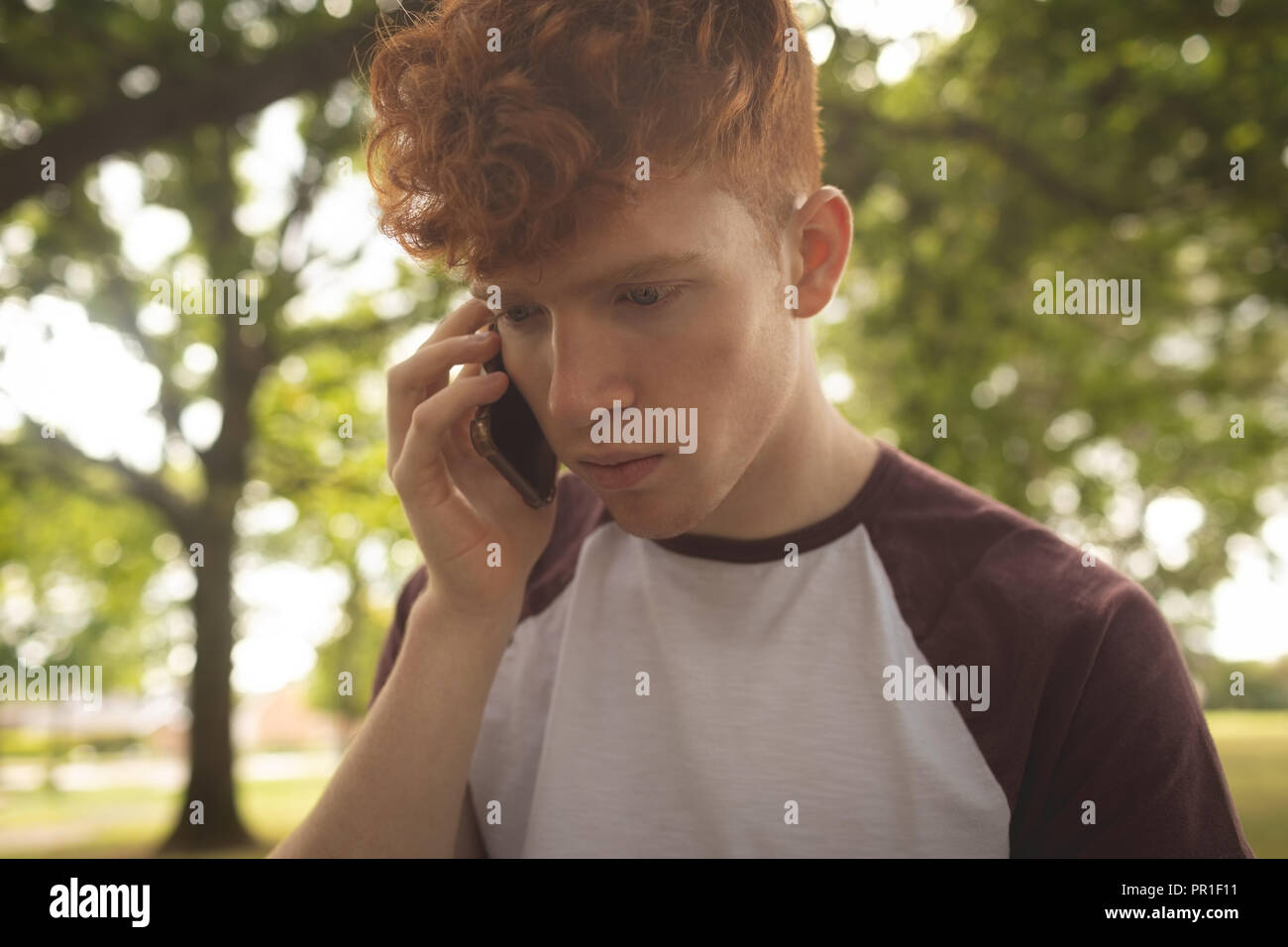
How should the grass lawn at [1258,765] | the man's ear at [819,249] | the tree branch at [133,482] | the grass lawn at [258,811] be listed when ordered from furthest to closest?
the grass lawn at [258,811] < the grass lawn at [1258,765] < the tree branch at [133,482] < the man's ear at [819,249]

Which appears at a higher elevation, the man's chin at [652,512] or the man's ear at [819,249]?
the man's ear at [819,249]

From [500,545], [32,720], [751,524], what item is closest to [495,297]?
[500,545]

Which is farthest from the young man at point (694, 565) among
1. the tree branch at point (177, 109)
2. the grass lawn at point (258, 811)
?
the grass lawn at point (258, 811)

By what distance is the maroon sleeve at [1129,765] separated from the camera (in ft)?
5.71

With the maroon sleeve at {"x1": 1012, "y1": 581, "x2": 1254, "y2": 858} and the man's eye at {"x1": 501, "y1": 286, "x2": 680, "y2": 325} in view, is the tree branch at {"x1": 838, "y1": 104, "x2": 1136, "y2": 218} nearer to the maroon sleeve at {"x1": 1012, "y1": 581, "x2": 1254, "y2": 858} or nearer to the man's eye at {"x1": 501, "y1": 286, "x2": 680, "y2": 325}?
the man's eye at {"x1": 501, "y1": 286, "x2": 680, "y2": 325}

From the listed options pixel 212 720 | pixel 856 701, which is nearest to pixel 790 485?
pixel 856 701

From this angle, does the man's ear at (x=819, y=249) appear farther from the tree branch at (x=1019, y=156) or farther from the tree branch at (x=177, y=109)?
the tree branch at (x=1019, y=156)

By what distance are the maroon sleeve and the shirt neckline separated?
54 cm

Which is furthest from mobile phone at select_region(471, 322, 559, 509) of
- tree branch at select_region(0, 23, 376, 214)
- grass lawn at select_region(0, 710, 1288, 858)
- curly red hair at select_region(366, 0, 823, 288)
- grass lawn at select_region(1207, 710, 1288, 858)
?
grass lawn at select_region(1207, 710, 1288, 858)

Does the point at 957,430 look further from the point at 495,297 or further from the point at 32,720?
the point at 32,720

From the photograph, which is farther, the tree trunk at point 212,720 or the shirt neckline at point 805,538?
the tree trunk at point 212,720

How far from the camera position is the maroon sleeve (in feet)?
5.71

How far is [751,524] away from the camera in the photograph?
221 cm
